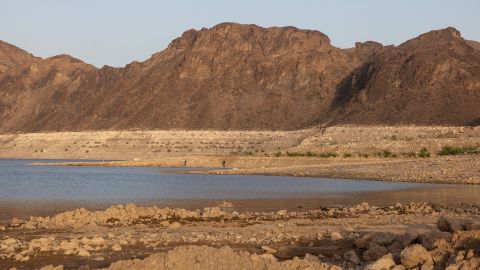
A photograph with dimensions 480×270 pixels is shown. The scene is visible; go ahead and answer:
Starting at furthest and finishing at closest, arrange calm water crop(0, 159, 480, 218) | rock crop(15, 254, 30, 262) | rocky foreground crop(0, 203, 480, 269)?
calm water crop(0, 159, 480, 218)
rock crop(15, 254, 30, 262)
rocky foreground crop(0, 203, 480, 269)

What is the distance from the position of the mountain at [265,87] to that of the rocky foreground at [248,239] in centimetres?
6069

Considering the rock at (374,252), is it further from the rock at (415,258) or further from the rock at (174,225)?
the rock at (174,225)

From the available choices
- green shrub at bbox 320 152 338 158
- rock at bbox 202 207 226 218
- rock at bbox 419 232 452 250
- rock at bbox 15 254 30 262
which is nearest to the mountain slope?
green shrub at bbox 320 152 338 158

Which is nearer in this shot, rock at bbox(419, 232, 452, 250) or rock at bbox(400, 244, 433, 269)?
rock at bbox(400, 244, 433, 269)

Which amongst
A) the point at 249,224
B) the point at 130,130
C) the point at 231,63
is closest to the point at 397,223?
the point at 249,224

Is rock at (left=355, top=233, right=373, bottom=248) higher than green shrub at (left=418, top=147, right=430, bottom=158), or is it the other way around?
green shrub at (left=418, top=147, right=430, bottom=158)

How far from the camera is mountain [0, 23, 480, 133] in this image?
84.3m

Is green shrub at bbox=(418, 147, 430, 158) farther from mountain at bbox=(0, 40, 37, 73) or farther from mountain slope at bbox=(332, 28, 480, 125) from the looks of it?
mountain at bbox=(0, 40, 37, 73)

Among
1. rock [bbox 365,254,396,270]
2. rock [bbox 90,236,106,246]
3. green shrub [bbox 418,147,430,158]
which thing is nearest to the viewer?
rock [bbox 365,254,396,270]

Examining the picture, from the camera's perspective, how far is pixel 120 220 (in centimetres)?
1838

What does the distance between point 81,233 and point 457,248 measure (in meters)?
8.04

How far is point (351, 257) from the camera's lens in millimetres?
11328

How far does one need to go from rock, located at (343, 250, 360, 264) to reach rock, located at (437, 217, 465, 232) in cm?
165

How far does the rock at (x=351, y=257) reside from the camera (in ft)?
36.8
